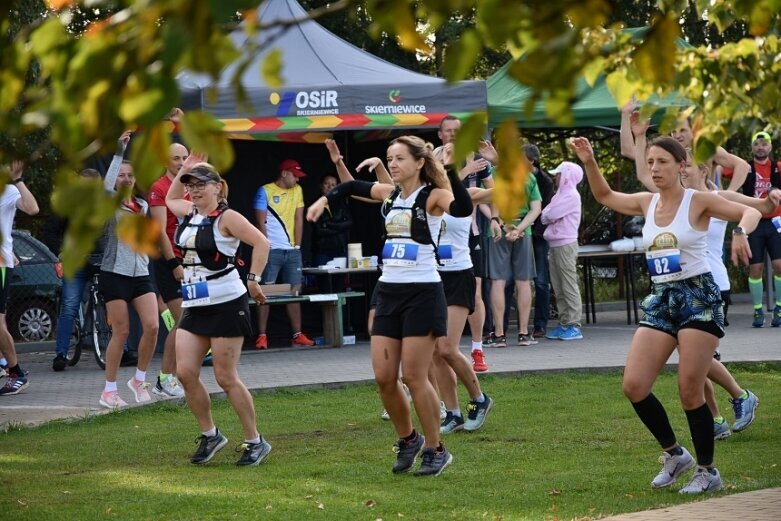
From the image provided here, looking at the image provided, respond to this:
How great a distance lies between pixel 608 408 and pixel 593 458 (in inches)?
95.8

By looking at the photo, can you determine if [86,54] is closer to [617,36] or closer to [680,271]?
[617,36]

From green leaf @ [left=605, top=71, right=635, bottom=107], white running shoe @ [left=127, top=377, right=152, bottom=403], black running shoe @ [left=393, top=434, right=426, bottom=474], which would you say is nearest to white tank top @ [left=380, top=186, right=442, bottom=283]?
black running shoe @ [left=393, top=434, right=426, bottom=474]

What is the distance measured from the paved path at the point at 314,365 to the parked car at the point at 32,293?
1.04 metres

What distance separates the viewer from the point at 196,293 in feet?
27.5

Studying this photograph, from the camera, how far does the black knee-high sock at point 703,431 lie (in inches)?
279

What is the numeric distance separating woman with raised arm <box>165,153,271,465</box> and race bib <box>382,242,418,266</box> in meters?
0.92

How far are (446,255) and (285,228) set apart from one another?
721 centimetres

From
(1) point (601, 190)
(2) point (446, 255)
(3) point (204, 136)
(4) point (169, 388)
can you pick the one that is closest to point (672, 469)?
(1) point (601, 190)

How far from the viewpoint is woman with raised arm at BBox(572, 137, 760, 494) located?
22.9ft

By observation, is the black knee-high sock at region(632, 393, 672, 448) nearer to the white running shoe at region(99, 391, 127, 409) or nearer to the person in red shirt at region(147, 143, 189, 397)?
the person in red shirt at region(147, 143, 189, 397)

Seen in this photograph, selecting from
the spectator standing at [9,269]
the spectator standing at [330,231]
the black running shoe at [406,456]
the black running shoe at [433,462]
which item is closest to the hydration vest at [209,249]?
the black running shoe at [406,456]

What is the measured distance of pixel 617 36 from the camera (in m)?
4.13

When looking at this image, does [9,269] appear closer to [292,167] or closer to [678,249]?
[292,167]

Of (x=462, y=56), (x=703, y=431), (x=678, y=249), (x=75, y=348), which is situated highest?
(x=462, y=56)
